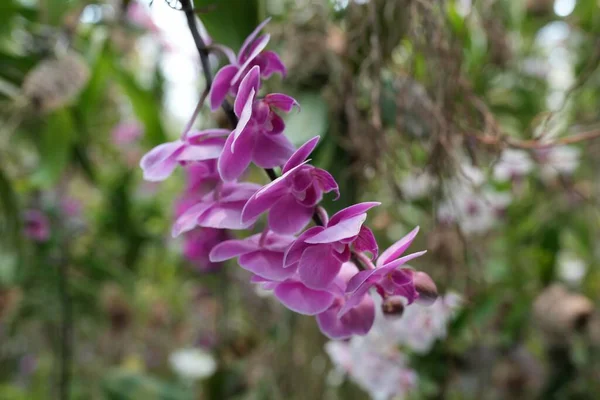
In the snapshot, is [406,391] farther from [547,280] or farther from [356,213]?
[356,213]

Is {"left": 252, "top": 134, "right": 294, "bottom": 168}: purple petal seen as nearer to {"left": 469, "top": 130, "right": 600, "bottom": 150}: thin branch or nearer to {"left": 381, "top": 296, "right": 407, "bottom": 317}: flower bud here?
{"left": 381, "top": 296, "right": 407, "bottom": 317}: flower bud

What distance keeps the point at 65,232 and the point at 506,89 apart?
824 millimetres

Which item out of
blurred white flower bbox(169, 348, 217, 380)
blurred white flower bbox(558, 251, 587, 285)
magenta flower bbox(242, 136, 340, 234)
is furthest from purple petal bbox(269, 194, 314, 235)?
blurred white flower bbox(169, 348, 217, 380)

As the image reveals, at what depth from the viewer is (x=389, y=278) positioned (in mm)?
238

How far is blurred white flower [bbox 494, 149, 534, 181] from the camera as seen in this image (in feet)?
2.26

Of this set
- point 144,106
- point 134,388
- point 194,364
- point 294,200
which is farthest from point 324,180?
point 194,364

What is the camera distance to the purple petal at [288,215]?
232 mm

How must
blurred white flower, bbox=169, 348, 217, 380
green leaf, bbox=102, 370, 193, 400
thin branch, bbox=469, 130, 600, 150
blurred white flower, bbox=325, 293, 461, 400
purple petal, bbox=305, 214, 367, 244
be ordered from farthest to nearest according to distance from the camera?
blurred white flower, bbox=169, 348, 217, 380, green leaf, bbox=102, 370, 193, 400, blurred white flower, bbox=325, 293, 461, 400, thin branch, bbox=469, 130, 600, 150, purple petal, bbox=305, 214, 367, 244

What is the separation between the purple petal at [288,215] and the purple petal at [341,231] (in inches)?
1.0

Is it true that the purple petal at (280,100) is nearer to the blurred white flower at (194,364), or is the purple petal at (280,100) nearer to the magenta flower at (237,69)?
the magenta flower at (237,69)

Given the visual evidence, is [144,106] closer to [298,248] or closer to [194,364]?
[298,248]

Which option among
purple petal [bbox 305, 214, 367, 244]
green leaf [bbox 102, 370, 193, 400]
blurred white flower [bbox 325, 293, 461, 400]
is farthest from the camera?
green leaf [bbox 102, 370, 193, 400]

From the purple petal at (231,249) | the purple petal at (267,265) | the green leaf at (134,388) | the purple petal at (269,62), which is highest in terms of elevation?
the purple petal at (269,62)

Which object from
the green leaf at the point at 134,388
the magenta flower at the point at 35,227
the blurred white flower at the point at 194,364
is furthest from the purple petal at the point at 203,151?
the blurred white flower at the point at 194,364
